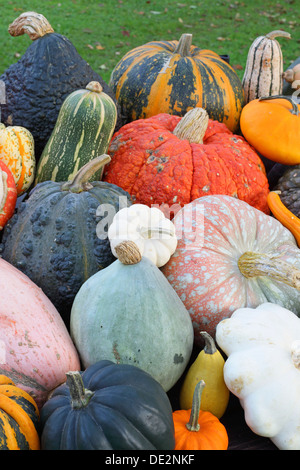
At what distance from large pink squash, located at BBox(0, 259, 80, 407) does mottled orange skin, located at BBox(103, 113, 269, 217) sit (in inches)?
32.4

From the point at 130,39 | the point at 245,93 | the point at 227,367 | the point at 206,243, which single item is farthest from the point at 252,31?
the point at 227,367

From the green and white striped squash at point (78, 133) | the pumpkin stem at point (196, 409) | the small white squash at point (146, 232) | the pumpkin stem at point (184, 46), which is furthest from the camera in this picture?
the pumpkin stem at point (184, 46)

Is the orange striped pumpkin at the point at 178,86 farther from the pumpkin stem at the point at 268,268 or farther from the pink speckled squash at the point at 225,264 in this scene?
the pumpkin stem at the point at 268,268

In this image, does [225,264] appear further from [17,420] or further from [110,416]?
[17,420]

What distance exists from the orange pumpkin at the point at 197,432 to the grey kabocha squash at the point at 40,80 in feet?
5.39

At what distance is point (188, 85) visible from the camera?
2.80 metres

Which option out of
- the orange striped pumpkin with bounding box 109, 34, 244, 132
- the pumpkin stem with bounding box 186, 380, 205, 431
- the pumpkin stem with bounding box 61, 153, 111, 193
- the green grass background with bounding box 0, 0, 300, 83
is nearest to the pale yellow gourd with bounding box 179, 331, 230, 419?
the pumpkin stem with bounding box 186, 380, 205, 431

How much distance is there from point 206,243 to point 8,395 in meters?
0.96

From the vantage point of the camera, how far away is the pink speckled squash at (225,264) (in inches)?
74.4

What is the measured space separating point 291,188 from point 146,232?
1006mm

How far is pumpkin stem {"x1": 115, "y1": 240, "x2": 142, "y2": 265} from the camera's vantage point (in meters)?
1.66

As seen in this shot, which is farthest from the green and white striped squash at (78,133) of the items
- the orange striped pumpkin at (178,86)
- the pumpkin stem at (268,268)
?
the pumpkin stem at (268,268)

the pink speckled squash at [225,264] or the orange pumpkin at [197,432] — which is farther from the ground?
the pink speckled squash at [225,264]

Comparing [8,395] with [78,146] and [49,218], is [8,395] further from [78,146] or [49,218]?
[78,146]
